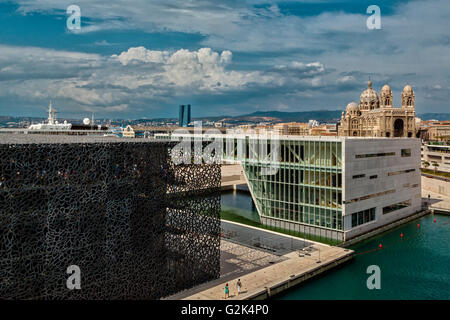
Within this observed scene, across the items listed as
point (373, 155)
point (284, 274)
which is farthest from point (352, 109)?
point (284, 274)

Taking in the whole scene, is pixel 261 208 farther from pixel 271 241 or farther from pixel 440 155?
pixel 440 155

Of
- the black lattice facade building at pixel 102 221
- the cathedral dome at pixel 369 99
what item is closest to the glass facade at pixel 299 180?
the black lattice facade building at pixel 102 221

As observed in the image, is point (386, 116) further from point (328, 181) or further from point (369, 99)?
point (328, 181)

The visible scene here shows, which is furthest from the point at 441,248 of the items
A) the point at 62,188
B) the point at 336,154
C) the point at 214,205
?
the point at 62,188

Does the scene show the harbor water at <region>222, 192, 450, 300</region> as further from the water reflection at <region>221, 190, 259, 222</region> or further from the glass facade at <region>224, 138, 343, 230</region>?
the water reflection at <region>221, 190, 259, 222</region>

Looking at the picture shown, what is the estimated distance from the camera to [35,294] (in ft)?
64.7

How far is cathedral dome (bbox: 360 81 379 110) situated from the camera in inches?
5591

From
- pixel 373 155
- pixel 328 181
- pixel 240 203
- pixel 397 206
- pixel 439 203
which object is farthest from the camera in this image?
pixel 240 203

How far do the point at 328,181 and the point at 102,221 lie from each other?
2549cm

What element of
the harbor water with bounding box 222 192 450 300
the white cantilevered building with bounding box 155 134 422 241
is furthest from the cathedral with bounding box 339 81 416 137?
the harbor water with bounding box 222 192 450 300

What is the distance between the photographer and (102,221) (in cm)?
2217

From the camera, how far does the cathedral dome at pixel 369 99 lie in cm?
14200

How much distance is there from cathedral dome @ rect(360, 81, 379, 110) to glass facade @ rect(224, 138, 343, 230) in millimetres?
108027
